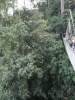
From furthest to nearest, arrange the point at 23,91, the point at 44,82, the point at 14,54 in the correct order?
the point at 44,82 → the point at 14,54 → the point at 23,91

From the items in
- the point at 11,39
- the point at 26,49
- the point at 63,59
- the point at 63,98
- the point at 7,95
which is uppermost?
the point at 11,39

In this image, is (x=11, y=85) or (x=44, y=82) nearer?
(x=11, y=85)

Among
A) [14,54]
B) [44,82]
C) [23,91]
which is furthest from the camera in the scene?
[44,82]

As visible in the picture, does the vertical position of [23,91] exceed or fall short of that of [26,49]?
it falls short

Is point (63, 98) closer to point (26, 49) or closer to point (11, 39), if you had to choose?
point (26, 49)

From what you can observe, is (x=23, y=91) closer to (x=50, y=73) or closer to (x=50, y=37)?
(x=50, y=73)

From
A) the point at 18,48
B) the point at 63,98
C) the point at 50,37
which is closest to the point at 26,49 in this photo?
the point at 18,48
